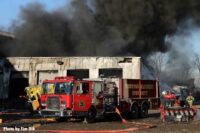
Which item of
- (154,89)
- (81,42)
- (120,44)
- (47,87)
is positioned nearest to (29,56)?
(81,42)

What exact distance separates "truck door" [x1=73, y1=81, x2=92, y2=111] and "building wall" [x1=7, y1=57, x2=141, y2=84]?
1574 cm

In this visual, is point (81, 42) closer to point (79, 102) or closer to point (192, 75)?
point (79, 102)

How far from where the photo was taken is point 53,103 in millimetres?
17062

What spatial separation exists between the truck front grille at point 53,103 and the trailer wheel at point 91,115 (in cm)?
143

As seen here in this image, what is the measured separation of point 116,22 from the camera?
37.2 metres

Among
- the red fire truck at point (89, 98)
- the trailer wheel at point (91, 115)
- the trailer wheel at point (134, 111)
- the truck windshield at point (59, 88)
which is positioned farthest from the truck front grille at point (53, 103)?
the trailer wheel at point (134, 111)

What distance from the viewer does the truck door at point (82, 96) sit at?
669 inches

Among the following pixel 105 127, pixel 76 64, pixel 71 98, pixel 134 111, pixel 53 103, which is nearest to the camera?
pixel 105 127

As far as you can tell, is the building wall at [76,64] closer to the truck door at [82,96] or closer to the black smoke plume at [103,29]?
the black smoke plume at [103,29]

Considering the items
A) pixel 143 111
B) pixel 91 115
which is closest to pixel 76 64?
pixel 143 111

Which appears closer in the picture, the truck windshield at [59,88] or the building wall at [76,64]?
the truck windshield at [59,88]

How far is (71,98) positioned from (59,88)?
0.74 m

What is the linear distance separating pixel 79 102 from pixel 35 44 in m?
24.4

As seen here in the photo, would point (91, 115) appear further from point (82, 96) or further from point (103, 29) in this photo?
point (103, 29)
